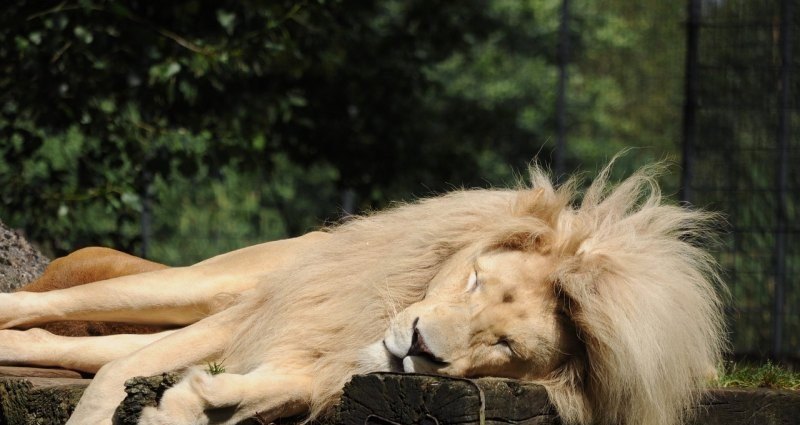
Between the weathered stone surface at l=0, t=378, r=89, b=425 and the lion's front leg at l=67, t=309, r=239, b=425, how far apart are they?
118 mm

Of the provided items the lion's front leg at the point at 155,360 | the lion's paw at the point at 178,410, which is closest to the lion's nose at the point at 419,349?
the lion's paw at the point at 178,410

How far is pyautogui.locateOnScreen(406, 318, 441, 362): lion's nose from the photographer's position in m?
2.43

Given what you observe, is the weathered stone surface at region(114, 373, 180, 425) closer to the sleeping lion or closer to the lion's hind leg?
the sleeping lion

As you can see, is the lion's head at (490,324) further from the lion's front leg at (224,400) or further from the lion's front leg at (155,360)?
the lion's front leg at (155,360)

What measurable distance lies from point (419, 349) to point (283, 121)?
5.81m

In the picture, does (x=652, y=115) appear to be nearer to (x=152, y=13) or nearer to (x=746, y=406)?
(x=152, y=13)

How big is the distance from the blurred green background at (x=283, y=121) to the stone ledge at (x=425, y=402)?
1534mm

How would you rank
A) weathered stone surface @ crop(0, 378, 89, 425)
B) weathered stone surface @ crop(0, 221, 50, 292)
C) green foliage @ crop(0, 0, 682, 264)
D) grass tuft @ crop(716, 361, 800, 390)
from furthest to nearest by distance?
green foliage @ crop(0, 0, 682, 264)
weathered stone surface @ crop(0, 221, 50, 292)
grass tuft @ crop(716, 361, 800, 390)
weathered stone surface @ crop(0, 378, 89, 425)

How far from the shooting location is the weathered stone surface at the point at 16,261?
397cm

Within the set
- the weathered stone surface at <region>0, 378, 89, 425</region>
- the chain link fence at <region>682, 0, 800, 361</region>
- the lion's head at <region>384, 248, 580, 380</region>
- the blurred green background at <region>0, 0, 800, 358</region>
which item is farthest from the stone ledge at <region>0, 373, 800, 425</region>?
the chain link fence at <region>682, 0, 800, 361</region>

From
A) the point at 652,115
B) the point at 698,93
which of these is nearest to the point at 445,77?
the point at 652,115

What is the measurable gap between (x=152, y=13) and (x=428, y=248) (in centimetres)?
455

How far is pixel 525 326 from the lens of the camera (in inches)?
100

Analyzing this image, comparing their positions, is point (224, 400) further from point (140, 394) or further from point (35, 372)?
point (35, 372)
